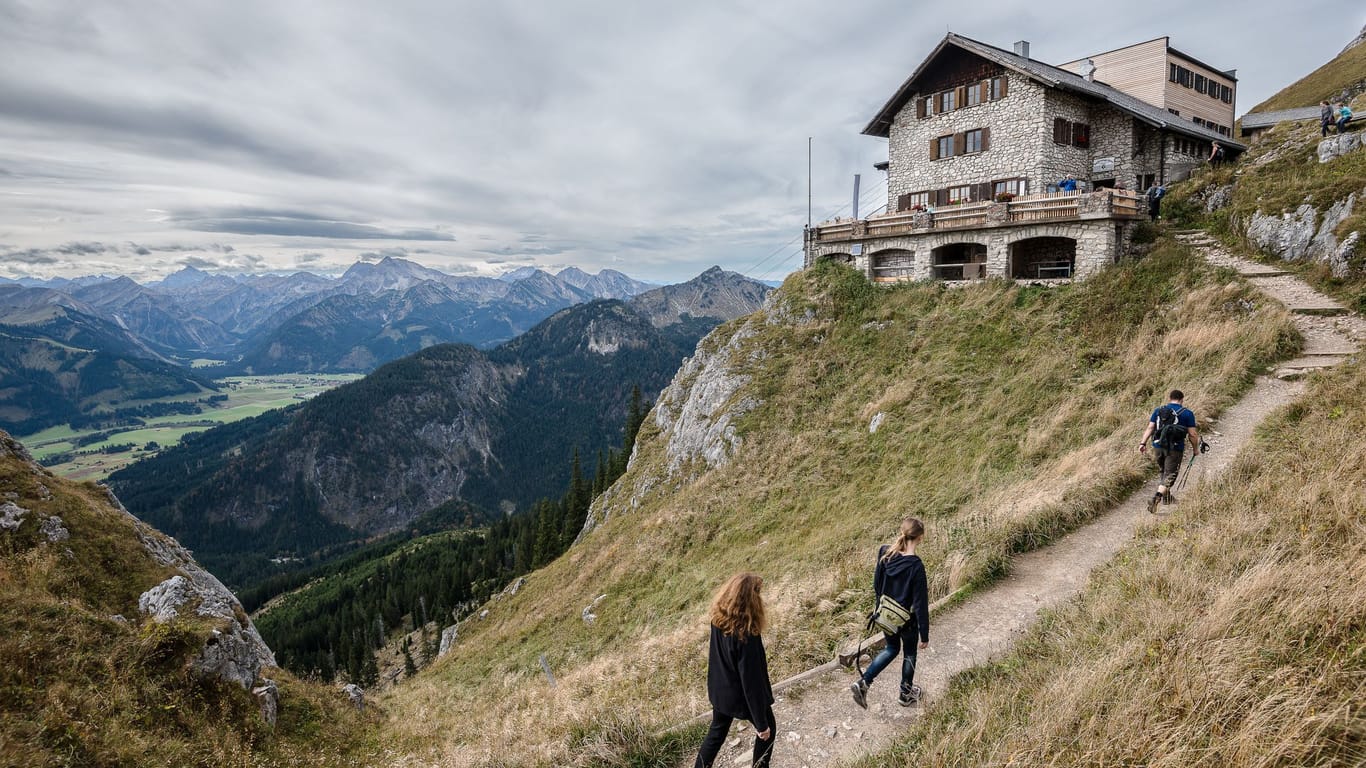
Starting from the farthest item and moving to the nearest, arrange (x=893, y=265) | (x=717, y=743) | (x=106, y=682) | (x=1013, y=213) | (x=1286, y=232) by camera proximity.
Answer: (x=893, y=265) → (x=1013, y=213) → (x=1286, y=232) → (x=106, y=682) → (x=717, y=743)

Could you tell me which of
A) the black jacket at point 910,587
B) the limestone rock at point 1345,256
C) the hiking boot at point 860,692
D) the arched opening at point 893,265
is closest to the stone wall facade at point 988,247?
the arched opening at point 893,265

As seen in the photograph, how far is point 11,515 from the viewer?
15.6 meters

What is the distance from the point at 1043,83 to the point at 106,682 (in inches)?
1611

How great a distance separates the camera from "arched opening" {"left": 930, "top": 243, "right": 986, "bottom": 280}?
26.7 meters

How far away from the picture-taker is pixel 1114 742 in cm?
488

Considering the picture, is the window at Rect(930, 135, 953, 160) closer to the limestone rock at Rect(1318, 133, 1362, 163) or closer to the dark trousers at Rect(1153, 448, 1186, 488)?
the limestone rock at Rect(1318, 133, 1362, 163)

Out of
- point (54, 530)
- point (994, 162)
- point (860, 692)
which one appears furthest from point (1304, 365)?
point (54, 530)

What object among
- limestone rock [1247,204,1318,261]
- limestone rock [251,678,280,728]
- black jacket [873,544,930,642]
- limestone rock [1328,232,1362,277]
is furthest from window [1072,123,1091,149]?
limestone rock [251,678,280,728]

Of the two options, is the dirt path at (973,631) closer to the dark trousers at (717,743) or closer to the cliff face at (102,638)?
the dark trousers at (717,743)

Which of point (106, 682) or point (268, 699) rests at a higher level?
point (106, 682)

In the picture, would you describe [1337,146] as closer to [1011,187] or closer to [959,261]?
[1011,187]

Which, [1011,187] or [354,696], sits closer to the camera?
[354,696]

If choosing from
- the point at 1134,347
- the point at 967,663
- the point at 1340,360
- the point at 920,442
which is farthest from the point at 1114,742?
the point at 1134,347

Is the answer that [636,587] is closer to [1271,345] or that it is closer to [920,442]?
[920,442]
